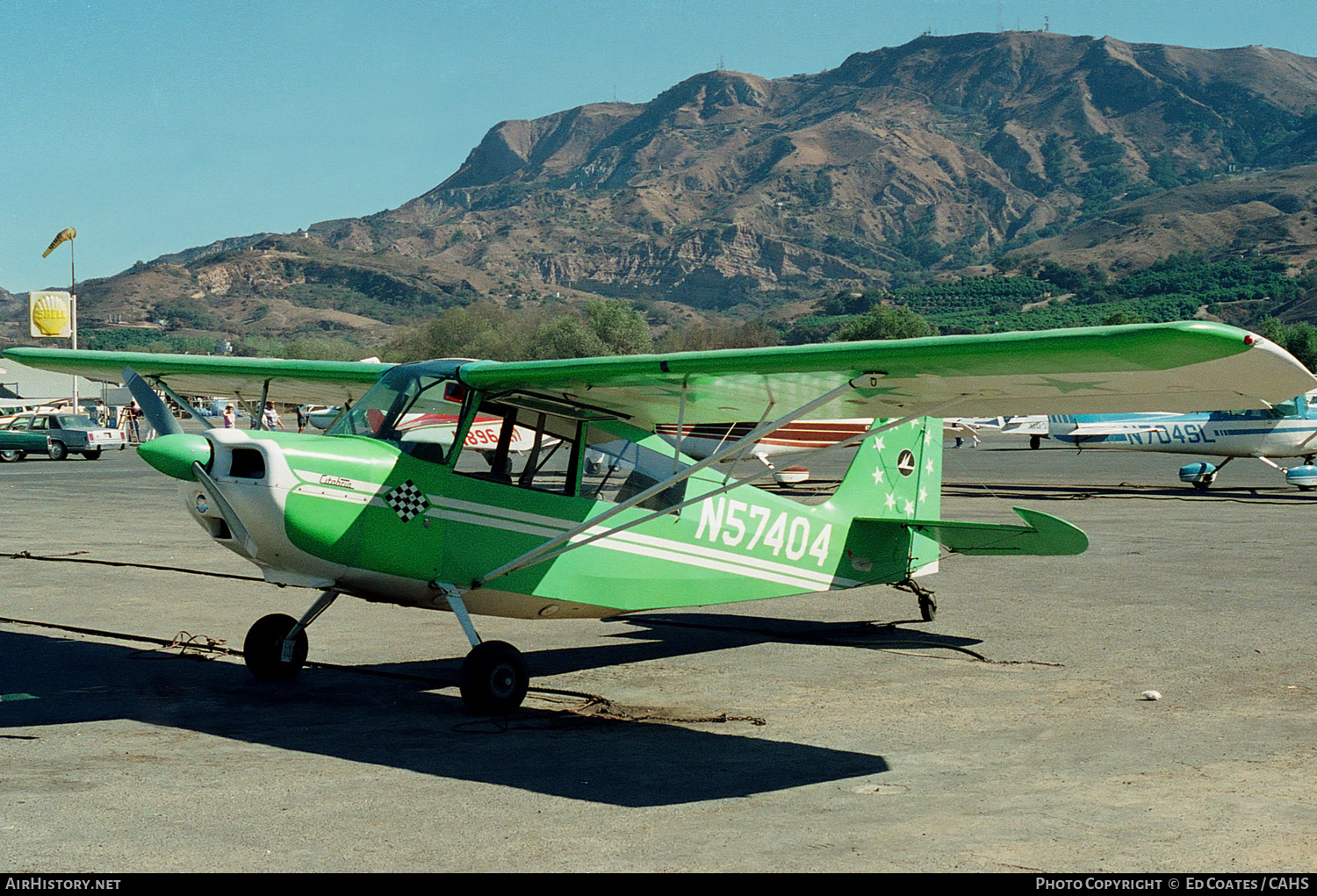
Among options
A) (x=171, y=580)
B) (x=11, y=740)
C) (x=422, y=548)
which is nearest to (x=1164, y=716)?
(x=422, y=548)

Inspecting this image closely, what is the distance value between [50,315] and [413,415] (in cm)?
7155

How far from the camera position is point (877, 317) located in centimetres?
16675

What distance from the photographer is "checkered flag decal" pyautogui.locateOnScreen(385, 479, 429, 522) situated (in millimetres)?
7657

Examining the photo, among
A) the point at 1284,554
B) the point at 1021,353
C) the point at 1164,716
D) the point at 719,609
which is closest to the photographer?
the point at 1021,353

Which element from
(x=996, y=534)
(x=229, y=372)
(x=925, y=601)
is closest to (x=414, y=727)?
(x=229, y=372)

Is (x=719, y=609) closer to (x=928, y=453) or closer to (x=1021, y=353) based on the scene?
(x=928, y=453)

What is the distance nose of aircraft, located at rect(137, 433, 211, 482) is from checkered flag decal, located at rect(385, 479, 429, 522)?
1160 millimetres

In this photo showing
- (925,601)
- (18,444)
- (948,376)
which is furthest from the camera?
(18,444)

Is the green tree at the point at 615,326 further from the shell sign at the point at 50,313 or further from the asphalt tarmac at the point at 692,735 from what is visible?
the asphalt tarmac at the point at 692,735

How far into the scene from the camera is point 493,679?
7512 mm

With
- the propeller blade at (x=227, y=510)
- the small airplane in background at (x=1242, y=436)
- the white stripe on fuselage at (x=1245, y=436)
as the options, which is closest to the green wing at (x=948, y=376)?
the propeller blade at (x=227, y=510)

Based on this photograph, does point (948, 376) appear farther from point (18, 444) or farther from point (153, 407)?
point (18, 444)

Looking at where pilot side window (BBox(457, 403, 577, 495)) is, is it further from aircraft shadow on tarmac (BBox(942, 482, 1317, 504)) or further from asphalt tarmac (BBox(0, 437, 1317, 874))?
aircraft shadow on tarmac (BBox(942, 482, 1317, 504))

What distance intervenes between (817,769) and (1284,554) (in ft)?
39.1
